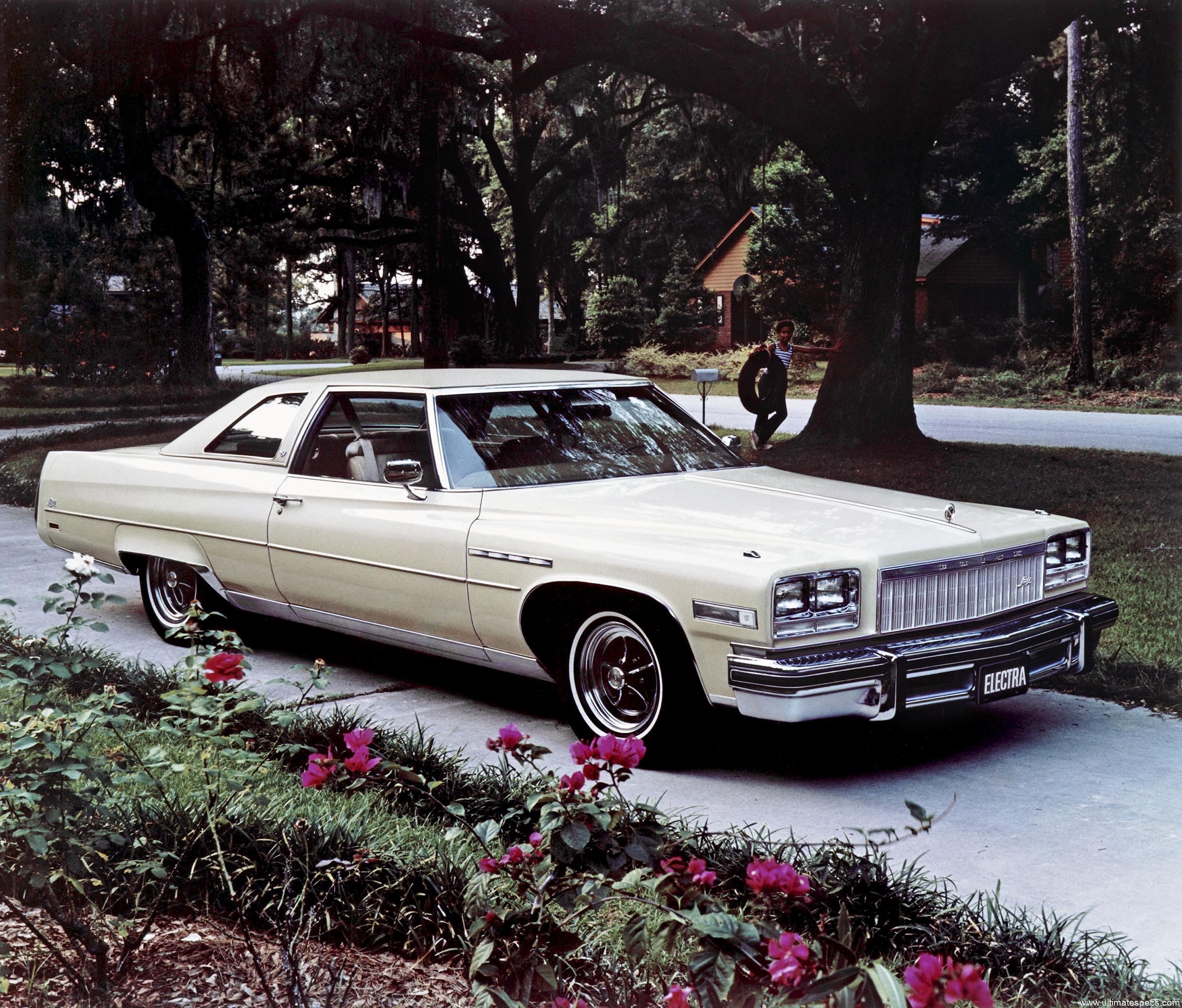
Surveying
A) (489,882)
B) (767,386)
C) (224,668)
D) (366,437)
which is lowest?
(489,882)

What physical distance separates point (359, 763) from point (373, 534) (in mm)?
3123

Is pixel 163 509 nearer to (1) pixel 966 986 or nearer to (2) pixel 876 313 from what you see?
(1) pixel 966 986

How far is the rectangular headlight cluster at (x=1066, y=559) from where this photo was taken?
17.2 feet

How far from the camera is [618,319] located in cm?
4031

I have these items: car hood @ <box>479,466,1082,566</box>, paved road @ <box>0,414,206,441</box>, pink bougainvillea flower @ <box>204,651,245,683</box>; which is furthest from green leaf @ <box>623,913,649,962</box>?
paved road @ <box>0,414,206,441</box>

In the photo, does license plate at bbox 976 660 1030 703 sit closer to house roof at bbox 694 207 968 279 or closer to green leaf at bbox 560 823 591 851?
green leaf at bbox 560 823 591 851

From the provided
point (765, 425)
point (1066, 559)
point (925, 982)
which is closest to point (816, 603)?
point (1066, 559)

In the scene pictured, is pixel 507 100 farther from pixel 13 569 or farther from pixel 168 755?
pixel 168 755

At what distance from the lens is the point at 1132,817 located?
4266 millimetres

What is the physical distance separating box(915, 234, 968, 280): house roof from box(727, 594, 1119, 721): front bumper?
40815mm

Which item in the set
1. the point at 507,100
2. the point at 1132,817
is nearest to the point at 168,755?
the point at 1132,817

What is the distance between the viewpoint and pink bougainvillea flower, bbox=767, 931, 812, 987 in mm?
1979

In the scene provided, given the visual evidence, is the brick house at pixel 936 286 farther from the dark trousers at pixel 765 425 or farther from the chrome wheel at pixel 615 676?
the chrome wheel at pixel 615 676

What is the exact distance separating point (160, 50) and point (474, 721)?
39.7ft
